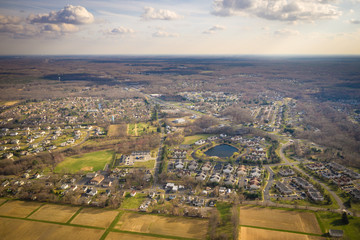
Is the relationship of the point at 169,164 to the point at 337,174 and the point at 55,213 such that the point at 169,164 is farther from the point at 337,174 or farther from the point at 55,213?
the point at 337,174

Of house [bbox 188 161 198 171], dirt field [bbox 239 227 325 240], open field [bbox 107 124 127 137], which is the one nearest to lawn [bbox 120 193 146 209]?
house [bbox 188 161 198 171]

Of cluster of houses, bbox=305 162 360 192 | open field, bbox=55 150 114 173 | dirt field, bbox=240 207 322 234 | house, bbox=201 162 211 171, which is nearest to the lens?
dirt field, bbox=240 207 322 234

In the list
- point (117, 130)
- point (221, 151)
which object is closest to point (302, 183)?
point (221, 151)

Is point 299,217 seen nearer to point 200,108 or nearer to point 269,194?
point 269,194

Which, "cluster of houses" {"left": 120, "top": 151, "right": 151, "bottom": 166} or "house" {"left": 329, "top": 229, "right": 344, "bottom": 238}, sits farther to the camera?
"cluster of houses" {"left": 120, "top": 151, "right": 151, "bottom": 166}

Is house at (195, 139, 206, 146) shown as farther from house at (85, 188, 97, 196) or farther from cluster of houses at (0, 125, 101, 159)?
cluster of houses at (0, 125, 101, 159)

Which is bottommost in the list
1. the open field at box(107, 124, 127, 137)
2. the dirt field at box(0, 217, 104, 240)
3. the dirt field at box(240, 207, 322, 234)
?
the dirt field at box(0, 217, 104, 240)
